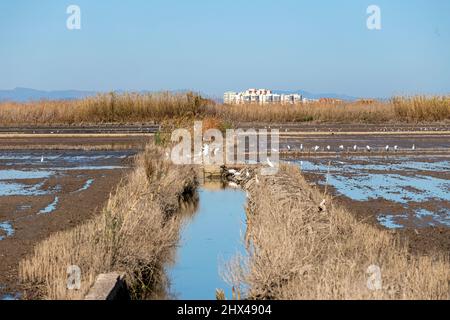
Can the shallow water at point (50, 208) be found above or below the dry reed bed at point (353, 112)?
below

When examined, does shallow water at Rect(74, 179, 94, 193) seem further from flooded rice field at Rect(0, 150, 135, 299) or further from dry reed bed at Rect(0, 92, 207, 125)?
dry reed bed at Rect(0, 92, 207, 125)

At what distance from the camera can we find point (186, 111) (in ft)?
151

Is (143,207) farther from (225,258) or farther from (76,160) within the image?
(76,160)

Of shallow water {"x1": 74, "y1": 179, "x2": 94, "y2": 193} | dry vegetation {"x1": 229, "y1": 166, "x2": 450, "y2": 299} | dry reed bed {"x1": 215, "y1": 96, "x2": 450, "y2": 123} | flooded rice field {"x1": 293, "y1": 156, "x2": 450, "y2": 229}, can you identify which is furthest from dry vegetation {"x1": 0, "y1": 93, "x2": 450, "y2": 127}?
dry vegetation {"x1": 229, "y1": 166, "x2": 450, "y2": 299}

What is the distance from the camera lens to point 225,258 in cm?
1291

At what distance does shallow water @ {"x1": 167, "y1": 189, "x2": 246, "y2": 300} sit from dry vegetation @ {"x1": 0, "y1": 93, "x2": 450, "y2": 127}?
2648cm

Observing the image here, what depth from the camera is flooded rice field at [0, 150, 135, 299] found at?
42.0ft

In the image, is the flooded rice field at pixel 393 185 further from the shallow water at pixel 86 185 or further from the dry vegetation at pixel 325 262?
the shallow water at pixel 86 185

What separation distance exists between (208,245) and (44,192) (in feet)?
23.1

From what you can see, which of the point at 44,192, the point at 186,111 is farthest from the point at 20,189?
the point at 186,111

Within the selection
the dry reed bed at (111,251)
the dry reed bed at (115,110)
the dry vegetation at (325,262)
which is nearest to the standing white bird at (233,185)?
the dry reed bed at (111,251)

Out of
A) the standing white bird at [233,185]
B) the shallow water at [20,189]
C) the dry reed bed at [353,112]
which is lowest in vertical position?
the standing white bird at [233,185]

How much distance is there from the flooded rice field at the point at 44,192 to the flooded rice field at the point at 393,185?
5.43m

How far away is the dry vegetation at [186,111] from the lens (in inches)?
1937
